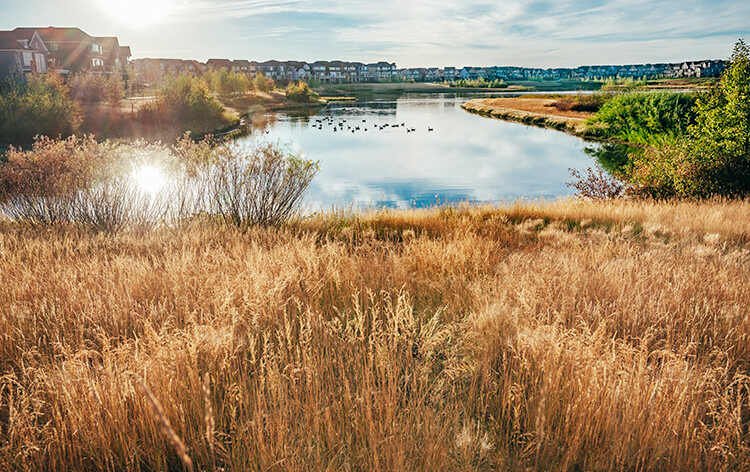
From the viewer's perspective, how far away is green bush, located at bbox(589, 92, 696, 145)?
31.3m

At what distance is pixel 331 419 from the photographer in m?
3.13

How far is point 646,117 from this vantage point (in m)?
34.2

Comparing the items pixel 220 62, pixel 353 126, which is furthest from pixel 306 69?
pixel 353 126

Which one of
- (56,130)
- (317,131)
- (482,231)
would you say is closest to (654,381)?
(482,231)

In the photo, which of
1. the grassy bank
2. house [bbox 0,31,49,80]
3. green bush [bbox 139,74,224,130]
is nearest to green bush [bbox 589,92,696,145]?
the grassy bank

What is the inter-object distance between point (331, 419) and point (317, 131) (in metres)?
45.5

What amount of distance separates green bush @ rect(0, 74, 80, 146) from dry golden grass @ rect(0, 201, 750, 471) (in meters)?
28.4

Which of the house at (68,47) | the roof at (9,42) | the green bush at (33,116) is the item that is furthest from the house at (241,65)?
the green bush at (33,116)

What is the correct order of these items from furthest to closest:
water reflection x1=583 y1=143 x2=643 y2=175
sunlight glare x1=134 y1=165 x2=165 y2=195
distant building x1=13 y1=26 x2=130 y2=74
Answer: distant building x1=13 y1=26 x2=130 y2=74 → water reflection x1=583 y1=143 x2=643 y2=175 → sunlight glare x1=134 y1=165 x2=165 y2=195

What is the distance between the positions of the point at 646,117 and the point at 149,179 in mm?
34796

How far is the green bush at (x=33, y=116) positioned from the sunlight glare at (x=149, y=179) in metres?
23.3

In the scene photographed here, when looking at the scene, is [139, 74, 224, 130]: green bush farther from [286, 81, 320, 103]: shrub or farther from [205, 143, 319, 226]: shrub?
[286, 81, 320, 103]: shrub

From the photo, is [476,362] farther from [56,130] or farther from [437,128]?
[437,128]

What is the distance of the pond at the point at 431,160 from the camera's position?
23.8 m
